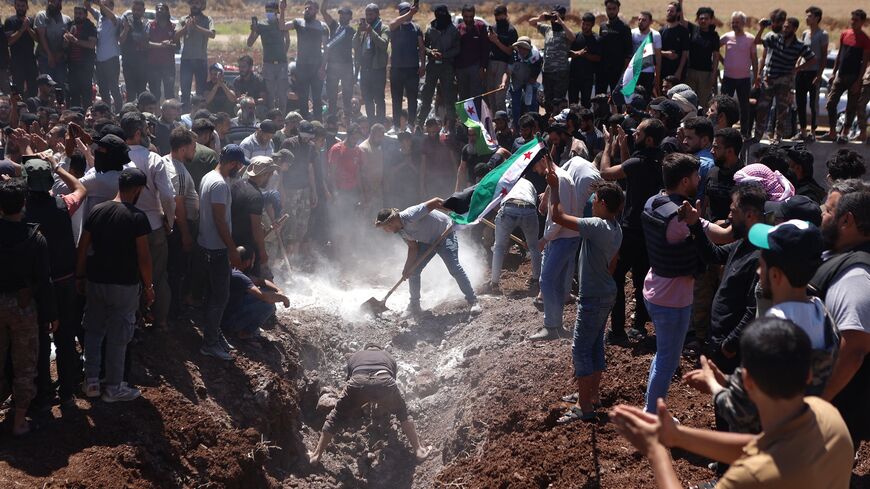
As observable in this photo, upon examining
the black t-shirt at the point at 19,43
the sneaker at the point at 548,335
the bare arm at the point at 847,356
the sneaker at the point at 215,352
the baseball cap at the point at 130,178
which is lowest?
the sneaker at the point at 548,335

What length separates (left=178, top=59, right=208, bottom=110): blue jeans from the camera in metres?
16.6

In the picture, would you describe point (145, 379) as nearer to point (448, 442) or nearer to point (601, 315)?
point (448, 442)

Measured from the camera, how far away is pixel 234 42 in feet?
113

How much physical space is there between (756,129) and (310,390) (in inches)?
352

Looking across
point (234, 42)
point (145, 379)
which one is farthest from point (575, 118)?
point (234, 42)

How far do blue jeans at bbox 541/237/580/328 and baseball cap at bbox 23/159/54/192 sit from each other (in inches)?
203


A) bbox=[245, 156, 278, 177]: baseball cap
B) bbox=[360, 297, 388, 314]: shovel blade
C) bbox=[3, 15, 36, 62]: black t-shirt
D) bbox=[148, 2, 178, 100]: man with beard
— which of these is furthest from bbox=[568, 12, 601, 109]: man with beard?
bbox=[3, 15, 36, 62]: black t-shirt

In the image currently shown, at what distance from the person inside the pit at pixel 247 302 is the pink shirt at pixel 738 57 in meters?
8.69

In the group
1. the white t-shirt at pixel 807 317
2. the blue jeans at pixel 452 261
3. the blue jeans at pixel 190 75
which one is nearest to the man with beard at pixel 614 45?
the blue jeans at pixel 452 261

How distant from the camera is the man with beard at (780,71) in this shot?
551 inches

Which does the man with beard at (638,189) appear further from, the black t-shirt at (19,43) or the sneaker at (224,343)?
the black t-shirt at (19,43)

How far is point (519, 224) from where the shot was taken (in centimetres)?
1185

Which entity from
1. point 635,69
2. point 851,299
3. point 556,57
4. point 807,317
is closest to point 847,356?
point 851,299

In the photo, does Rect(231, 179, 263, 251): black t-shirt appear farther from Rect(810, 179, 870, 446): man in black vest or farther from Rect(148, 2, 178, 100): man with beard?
Rect(148, 2, 178, 100): man with beard
